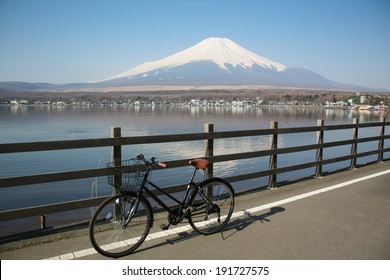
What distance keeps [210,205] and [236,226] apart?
56 centimetres

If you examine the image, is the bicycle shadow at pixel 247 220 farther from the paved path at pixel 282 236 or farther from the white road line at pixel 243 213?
the white road line at pixel 243 213

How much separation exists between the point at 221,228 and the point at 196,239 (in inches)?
17.4

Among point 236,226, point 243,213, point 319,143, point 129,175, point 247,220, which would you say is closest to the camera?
point 129,175

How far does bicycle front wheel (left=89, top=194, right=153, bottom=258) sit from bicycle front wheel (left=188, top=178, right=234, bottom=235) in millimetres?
635

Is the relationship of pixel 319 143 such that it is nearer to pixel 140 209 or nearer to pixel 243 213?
pixel 243 213

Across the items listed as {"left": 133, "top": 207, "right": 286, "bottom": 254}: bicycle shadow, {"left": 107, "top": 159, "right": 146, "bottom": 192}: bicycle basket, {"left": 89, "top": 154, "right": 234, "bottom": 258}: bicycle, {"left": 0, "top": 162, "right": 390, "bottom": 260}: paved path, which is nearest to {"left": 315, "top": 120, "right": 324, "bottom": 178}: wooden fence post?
{"left": 0, "top": 162, "right": 390, "bottom": 260}: paved path

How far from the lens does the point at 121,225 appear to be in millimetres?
4363

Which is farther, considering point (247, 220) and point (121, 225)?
point (247, 220)

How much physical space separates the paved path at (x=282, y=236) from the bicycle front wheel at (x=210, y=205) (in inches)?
5.0

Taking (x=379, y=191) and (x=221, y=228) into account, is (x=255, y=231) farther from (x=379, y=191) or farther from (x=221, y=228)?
(x=379, y=191)

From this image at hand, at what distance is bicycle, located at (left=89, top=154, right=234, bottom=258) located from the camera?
4.27 meters

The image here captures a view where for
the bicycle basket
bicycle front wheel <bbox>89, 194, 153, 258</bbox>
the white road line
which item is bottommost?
the white road line

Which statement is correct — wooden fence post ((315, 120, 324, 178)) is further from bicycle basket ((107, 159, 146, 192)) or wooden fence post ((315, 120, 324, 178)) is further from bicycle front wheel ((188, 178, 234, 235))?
bicycle basket ((107, 159, 146, 192))

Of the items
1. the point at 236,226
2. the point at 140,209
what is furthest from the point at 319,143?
the point at 140,209
